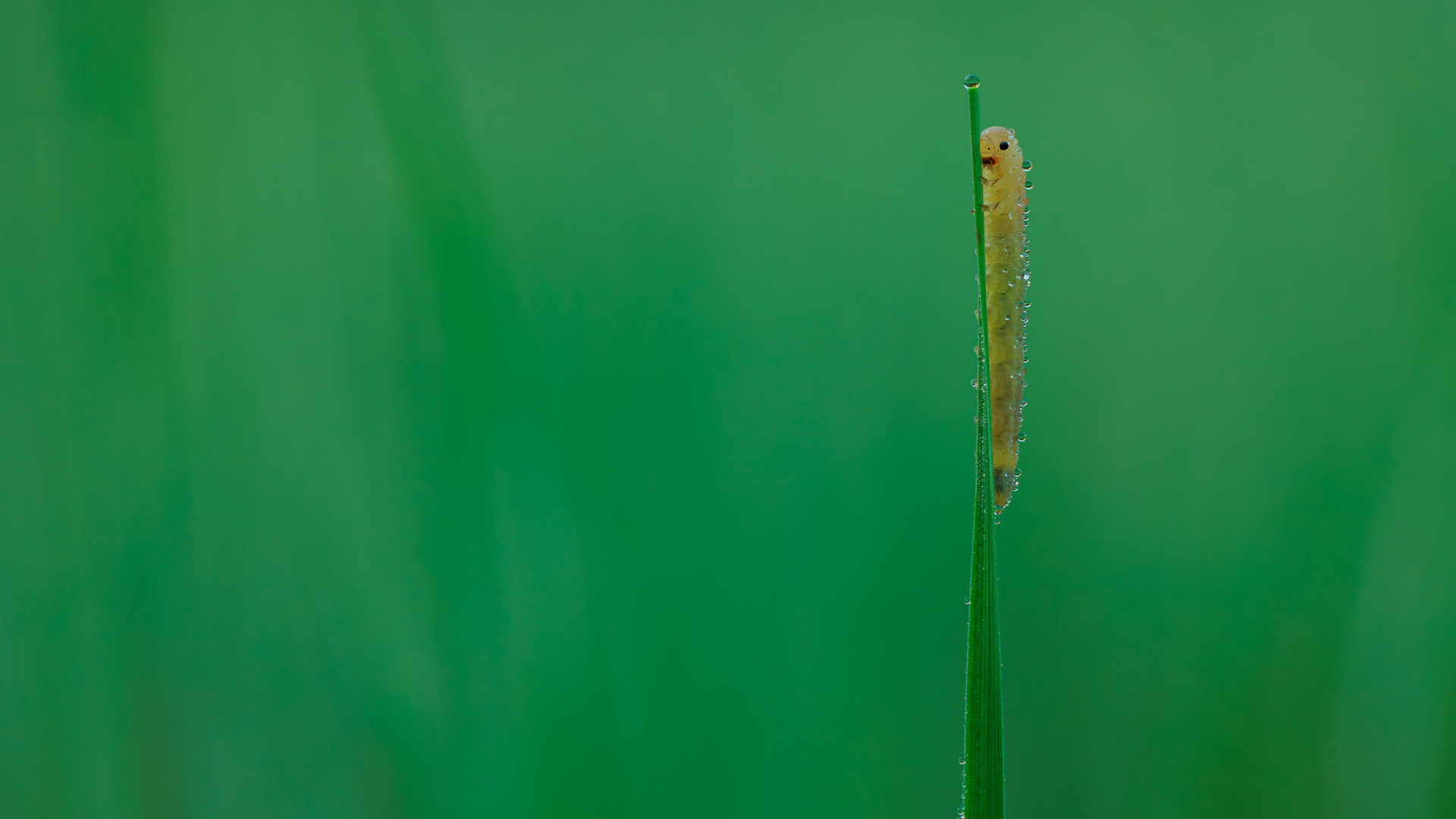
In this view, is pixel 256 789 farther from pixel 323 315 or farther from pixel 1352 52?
pixel 1352 52

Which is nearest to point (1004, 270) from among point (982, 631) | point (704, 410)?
point (982, 631)

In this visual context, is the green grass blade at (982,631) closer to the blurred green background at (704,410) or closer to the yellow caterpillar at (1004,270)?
the yellow caterpillar at (1004,270)

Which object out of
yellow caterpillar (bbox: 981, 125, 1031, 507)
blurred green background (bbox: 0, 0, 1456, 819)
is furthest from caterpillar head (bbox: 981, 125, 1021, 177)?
blurred green background (bbox: 0, 0, 1456, 819)

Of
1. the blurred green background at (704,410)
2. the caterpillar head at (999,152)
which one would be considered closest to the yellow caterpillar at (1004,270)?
the caterpillar head at (999,152)

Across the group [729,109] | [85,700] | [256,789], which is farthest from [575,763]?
[729,109]

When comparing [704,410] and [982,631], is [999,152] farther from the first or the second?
[704,410]
